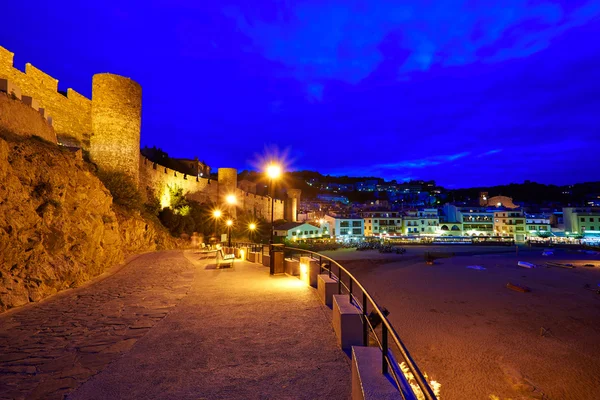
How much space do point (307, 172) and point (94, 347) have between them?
190 metres

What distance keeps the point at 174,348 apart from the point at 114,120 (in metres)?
20.4

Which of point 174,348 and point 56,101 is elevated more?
point 56,101

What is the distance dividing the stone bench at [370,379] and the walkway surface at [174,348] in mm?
517

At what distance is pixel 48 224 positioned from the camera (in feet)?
29.3

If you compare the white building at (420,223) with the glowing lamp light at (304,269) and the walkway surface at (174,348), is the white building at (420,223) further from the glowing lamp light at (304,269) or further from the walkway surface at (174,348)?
the walkway surface at (174,348)

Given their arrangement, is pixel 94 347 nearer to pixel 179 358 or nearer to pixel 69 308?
pixel 179 358

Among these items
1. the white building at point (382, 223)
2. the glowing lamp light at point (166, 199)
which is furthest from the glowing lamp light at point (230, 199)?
the white building at point (382, 223)

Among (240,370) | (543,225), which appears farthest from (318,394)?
(543,225)

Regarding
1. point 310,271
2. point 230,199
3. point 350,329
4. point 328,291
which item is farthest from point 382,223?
point 350,329

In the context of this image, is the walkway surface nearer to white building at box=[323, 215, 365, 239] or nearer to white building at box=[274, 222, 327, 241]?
white building at box=[274, 222, 327, 241]

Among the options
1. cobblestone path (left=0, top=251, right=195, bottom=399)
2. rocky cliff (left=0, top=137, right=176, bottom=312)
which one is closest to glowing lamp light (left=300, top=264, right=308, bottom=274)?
cobblestone path (left=0, top=251, right=195, bottom=399)

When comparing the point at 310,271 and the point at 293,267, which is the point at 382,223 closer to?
the point at 293,267

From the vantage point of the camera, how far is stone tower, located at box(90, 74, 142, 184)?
1991 centimetres

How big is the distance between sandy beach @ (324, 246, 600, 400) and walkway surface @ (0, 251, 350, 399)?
278 inches
